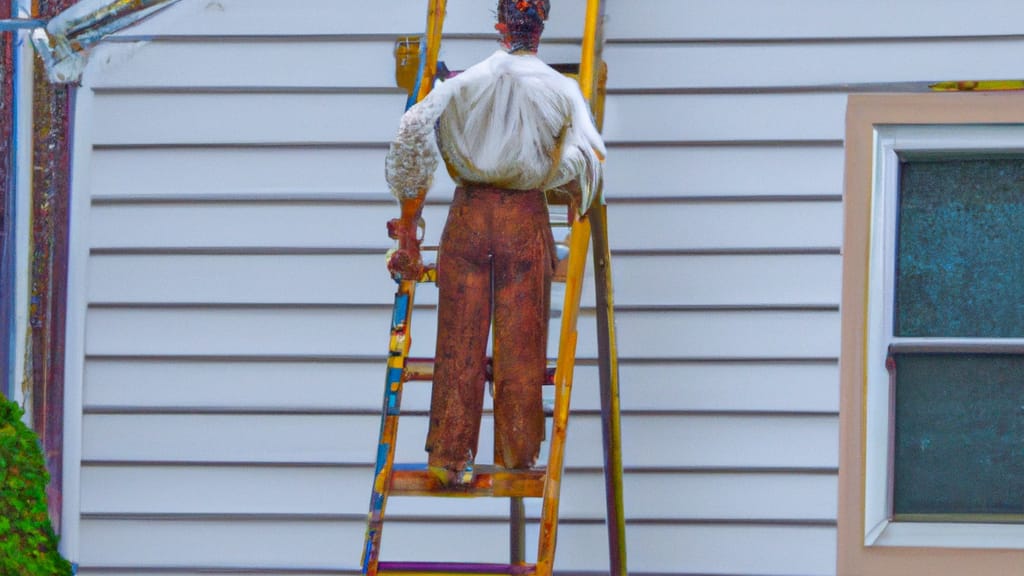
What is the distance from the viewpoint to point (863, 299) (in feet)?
12.2

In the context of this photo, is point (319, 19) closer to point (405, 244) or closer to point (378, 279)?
point (378, 279)

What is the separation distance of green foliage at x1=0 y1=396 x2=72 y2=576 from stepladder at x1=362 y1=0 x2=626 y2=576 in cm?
118

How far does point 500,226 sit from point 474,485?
58 centimetres

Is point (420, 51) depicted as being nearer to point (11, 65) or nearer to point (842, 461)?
point (11, 65)

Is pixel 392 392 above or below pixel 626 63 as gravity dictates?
below

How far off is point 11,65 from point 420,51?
124 centimetres

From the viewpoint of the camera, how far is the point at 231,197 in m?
3.77

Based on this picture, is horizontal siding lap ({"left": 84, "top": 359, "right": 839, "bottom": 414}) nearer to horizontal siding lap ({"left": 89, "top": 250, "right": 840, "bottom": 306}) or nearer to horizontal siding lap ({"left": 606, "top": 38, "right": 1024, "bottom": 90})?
horizontal siding lap ({"left": 89, "top": 250, "right": 840, "bottom": 306})

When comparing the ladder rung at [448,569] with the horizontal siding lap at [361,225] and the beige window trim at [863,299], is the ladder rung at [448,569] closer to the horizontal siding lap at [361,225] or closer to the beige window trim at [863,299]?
the horizontal siding lap at [361,225]

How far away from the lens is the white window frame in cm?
370

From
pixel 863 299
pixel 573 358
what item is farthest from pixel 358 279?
pixel 863 299

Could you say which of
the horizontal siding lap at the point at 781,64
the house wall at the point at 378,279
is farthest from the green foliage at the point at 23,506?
the horizontal siding lap at the point at 781,64

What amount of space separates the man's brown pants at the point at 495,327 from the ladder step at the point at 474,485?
6 cm

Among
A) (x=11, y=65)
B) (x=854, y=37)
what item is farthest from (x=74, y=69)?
(x=854, y=37)
